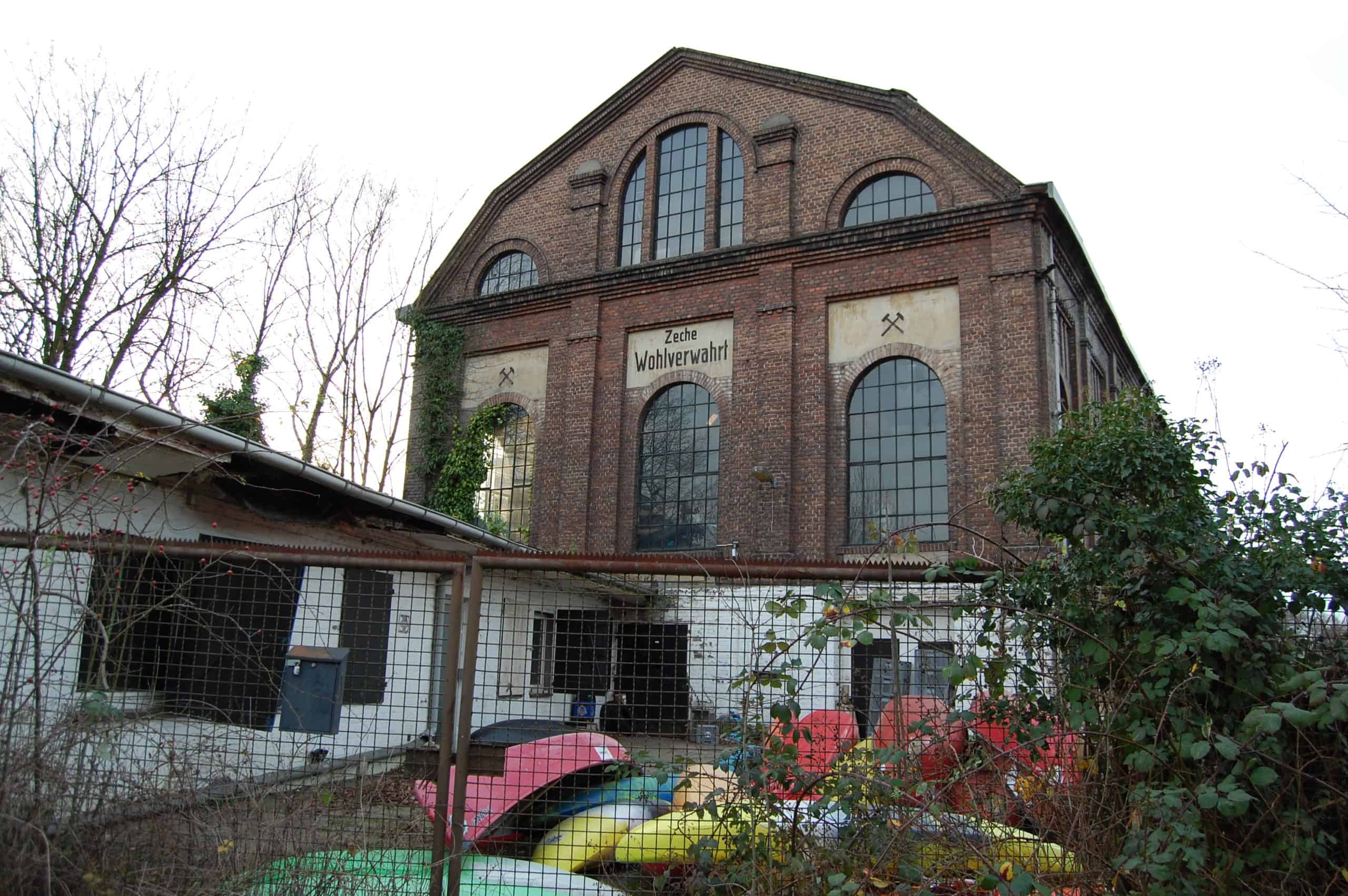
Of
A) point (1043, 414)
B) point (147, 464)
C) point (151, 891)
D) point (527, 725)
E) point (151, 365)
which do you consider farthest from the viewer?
point (151, 365)

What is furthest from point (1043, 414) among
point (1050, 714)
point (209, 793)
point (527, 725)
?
point (209, 793)

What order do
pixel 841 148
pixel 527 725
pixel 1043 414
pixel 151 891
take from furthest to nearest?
1. pixel 841 148
2. pixel 1043 414
3. pixel 527 725
4. pixel 151 891

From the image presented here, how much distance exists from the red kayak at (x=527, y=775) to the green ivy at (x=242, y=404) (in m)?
11.2

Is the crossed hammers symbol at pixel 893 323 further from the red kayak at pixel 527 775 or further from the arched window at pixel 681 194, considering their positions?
the red kayak at pixel 527 775

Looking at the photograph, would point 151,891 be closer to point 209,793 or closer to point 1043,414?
point 209,793

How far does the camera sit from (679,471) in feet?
64.2

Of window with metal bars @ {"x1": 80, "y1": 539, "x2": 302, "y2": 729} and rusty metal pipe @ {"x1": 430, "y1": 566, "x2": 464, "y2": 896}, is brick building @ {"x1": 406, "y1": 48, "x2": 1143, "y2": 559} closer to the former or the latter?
window with metal bars @ {"x1": 80, "y1": 539, "x2": 302, "y2": 729}

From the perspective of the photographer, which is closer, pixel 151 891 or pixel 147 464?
pixel 151 891

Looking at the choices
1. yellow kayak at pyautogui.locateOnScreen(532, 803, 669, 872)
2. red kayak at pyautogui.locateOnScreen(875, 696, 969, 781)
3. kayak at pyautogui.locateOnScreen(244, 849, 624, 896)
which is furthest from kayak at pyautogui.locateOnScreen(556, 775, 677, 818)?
red kayak at pyautogui.locateOnScreen(875, 696, 969, 781)

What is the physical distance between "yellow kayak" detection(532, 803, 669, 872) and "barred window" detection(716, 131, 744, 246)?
16.2 meters

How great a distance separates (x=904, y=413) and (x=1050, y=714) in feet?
46.5

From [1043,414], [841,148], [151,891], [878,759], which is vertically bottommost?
[151,891]

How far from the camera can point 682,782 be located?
376cm

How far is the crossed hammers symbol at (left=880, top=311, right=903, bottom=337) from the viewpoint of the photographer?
18.0 m
